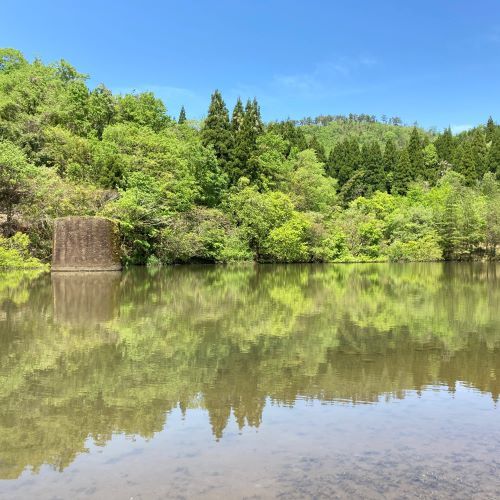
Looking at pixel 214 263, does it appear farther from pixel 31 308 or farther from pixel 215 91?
pixel 31 308

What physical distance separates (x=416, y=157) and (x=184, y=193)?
146ft

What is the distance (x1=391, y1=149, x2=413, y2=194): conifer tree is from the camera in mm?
66463

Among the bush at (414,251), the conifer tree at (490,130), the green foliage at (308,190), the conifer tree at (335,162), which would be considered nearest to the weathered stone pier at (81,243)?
the green foliage at (308,190)

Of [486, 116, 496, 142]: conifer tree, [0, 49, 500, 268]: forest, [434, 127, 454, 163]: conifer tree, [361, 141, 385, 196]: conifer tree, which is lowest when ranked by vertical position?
[0, 49, 500, 268]: forest

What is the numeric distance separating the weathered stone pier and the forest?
2055 millimetres

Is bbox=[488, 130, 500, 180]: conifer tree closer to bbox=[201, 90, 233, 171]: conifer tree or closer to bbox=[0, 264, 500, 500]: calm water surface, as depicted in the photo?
bbox=[201, 90, 233, 171]: conifer tree

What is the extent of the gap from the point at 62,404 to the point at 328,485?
3.04 m

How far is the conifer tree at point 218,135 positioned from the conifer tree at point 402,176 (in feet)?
97.5

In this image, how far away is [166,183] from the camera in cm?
3219

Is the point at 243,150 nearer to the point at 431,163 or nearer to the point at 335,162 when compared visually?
the point at 335,162

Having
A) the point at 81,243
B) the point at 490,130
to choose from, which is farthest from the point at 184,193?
the point at 490,130

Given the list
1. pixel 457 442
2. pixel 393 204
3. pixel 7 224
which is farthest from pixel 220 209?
pixel 457 442

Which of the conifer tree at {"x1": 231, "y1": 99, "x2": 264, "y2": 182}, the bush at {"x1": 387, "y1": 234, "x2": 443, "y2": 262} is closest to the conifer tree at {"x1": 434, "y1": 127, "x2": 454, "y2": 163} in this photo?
the bush at {"x1": 387, "y1": 234, "x2": 443, "y2": 262}

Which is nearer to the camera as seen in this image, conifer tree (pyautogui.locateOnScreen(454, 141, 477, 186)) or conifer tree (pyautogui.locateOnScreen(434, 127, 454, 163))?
conifer tree (pyautogui.locateOnScreen(454, 141, 477, 186))
